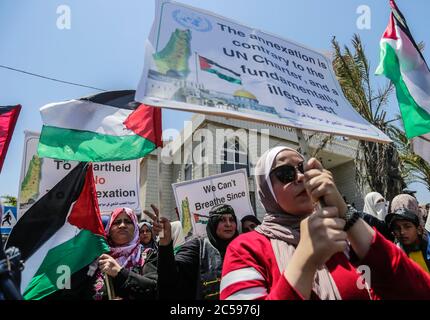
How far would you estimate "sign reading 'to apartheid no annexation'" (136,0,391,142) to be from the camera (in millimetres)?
1720

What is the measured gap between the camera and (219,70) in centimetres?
192

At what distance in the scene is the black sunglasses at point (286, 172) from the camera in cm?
149

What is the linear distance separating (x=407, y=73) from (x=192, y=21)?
95.2 inches

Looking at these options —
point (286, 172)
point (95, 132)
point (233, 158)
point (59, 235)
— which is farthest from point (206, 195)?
point (233, 158)

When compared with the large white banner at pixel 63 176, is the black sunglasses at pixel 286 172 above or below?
below

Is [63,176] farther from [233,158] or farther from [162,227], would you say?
[233,158]

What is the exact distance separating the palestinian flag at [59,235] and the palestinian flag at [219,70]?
214 cm

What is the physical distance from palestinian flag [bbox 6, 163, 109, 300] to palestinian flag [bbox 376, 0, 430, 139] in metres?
2.96

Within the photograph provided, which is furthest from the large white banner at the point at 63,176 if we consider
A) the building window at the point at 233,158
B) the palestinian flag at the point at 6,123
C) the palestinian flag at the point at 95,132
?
the building window at the point at 233,158

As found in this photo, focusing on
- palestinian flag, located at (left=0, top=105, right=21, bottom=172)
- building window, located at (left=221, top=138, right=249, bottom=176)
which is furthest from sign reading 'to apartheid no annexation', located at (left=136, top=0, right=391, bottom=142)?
building window, located at (left=221, top=138, right=249, bottom=176)

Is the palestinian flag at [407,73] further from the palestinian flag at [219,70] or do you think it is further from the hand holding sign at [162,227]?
the hand holding sign at [162,227]

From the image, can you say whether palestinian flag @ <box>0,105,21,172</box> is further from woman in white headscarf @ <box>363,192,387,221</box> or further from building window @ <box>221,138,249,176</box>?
building window @ <box>221,138,249,176</box>
